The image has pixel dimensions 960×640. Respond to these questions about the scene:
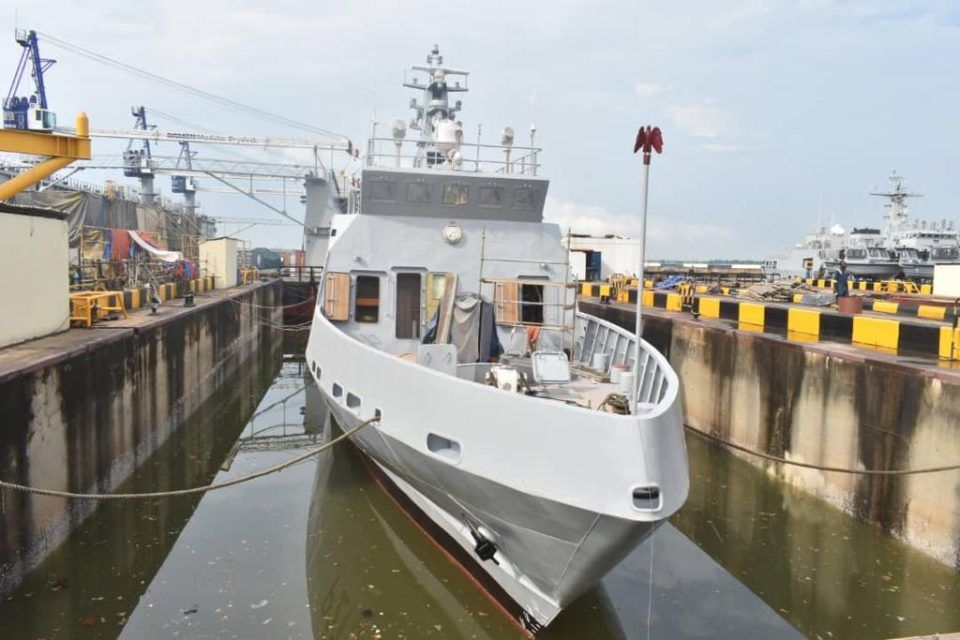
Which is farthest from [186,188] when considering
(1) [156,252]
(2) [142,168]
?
(1) [156,252]

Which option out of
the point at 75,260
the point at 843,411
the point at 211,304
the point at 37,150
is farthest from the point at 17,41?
the point at 843,411

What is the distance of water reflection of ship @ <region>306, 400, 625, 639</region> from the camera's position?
7.01m

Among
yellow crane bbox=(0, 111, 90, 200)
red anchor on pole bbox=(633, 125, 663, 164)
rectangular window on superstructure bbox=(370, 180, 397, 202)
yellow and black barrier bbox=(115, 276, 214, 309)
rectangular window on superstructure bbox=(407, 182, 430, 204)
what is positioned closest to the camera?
red anchor on pole bbox=(633, 125, 663, 164)

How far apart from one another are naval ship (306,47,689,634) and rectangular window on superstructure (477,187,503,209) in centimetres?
2

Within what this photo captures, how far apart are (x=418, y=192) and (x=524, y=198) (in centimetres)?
186

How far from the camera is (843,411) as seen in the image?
1033 centimetres

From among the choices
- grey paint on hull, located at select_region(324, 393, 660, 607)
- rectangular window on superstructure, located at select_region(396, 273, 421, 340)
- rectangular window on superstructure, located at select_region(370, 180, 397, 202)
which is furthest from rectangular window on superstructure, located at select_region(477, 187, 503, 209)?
grey paint on hull, located at select_region(324, 393, 660, 607)

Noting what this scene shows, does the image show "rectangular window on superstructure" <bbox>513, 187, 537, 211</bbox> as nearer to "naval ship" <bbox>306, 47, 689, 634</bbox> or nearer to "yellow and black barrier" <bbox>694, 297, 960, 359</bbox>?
"naval ship" <bbox>306, 47, 689, 634</bbox>

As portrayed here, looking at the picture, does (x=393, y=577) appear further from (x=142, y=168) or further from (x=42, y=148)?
(x=142, y=168)

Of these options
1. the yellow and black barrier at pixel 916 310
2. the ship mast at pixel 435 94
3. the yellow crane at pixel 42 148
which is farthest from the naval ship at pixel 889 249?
the yellow crane at pixel 42 148

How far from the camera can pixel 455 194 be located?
1124cm

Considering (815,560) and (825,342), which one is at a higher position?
(825,342)

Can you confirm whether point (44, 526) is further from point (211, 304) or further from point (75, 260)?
point (75, 260)

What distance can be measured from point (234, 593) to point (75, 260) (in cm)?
1749
